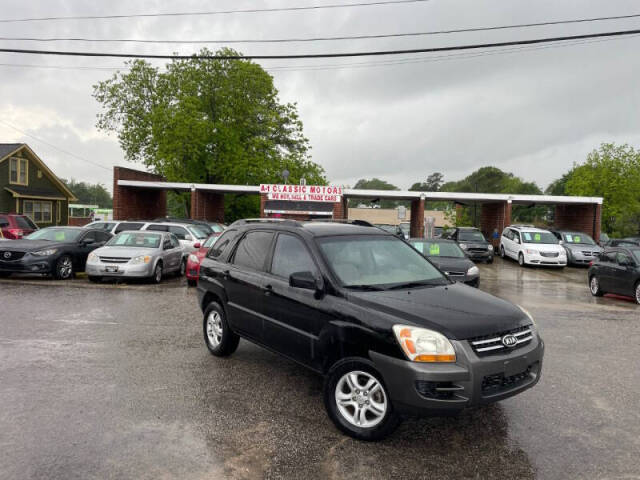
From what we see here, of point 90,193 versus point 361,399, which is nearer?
point 361,399

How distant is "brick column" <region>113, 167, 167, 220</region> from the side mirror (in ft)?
91.9

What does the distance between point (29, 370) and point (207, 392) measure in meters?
2.26

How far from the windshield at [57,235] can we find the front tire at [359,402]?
12689mm

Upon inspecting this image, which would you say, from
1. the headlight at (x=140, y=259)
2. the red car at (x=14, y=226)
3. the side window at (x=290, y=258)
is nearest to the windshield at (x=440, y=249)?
the headlight at (x=140, y=259)

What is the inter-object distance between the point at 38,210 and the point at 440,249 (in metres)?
37.1

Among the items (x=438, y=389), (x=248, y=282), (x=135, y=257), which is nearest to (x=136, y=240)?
(x=135, y=257)

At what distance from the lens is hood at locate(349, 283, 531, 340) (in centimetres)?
384

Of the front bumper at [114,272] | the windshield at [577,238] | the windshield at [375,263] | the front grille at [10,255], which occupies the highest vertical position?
the windshield at [375,263]

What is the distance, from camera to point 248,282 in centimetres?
559

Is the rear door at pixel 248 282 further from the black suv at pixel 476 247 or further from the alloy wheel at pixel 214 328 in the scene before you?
the black suv at pixel 476 247

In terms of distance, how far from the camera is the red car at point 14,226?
73.7 feet

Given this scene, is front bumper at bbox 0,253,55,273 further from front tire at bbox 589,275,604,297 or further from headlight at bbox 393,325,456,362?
front tire at bbox 589,275,604,297

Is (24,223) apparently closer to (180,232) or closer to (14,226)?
(14,226)

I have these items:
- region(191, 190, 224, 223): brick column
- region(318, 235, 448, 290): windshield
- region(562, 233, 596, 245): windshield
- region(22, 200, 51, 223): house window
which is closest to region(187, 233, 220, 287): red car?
region(318, 235, 448, 290): windshield
